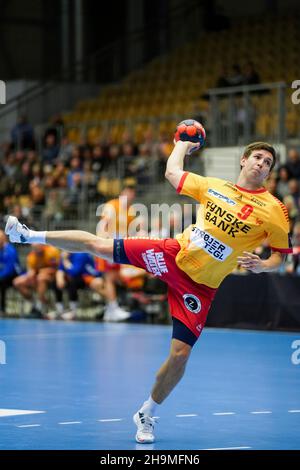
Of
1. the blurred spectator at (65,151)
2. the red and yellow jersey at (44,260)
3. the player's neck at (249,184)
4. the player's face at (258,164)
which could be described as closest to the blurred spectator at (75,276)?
the red and yellow jersey at (44,260)

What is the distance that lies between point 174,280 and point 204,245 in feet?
1.28

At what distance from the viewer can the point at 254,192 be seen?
30.0 ft

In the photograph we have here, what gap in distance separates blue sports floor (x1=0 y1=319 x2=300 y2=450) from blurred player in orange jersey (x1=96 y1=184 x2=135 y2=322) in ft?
7.54

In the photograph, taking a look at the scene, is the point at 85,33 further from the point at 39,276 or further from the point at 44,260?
the point at 39,276

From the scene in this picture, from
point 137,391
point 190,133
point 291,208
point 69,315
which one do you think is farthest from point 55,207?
point 190,133

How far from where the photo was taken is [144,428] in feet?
28.3

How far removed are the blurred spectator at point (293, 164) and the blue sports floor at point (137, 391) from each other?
13.1 feet

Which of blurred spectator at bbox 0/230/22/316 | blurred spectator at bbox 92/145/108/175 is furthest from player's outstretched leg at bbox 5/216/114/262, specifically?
blurred spectator at bbox 92/145/108/175

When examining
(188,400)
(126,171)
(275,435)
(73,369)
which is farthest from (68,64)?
(275,435)

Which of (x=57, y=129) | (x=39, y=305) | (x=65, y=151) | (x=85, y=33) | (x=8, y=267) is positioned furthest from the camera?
(x=85, y=33)
